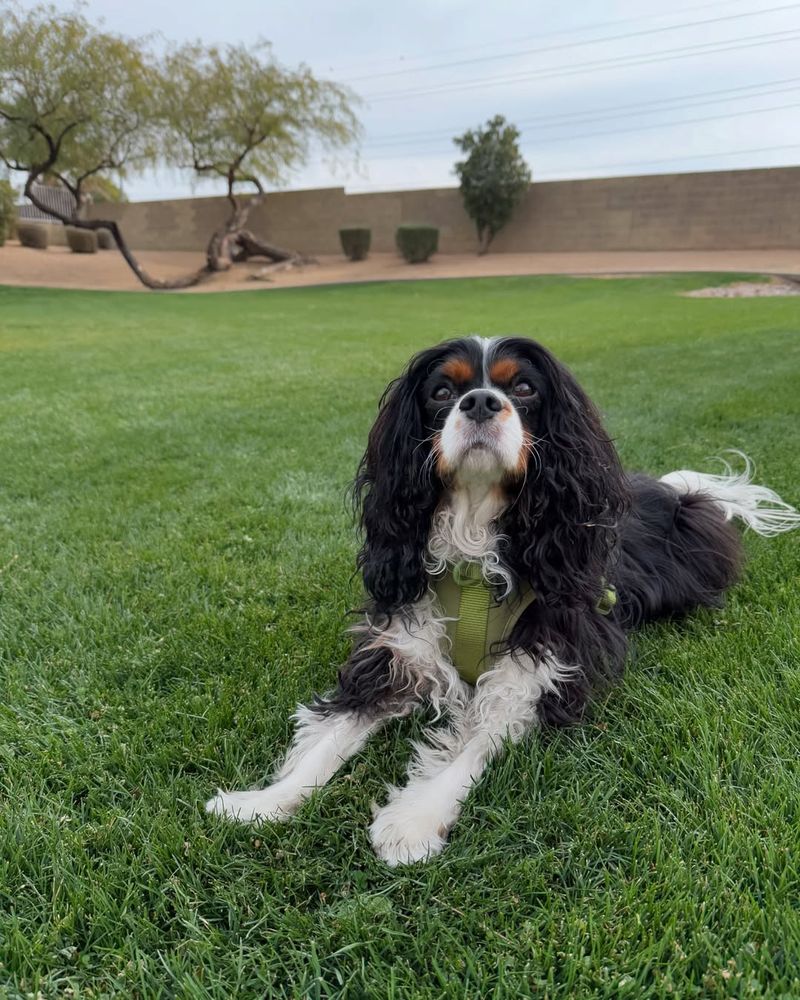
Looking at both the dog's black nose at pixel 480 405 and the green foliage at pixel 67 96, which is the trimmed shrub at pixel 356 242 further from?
the dog's black nose at pixel 480 405

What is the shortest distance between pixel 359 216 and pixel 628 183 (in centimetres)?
1527

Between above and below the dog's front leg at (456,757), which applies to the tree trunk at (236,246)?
above

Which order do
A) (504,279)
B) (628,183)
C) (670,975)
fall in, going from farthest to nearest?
(628,183) < (504,279) < (670,975)

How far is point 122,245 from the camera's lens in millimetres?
Result: 32656

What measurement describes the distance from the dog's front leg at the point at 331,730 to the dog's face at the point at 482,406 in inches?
31.2

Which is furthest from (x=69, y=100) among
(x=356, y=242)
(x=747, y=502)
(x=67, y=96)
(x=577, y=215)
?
(x=747, y=502)

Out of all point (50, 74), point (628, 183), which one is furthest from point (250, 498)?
point (628, 183)

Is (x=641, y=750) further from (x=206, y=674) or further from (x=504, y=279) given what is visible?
(x=504, y=279)

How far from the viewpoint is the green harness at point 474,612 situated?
8.45 ft

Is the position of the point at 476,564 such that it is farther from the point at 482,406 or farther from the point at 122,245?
Answer: the point at 122,245

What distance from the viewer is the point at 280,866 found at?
2.02 m

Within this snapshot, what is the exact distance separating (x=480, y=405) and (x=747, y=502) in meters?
2.71

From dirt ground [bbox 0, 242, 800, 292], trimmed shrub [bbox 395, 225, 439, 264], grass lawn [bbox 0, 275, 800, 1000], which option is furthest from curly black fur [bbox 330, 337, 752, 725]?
trimmed shrub [bbox 395, 225, 439, 264]

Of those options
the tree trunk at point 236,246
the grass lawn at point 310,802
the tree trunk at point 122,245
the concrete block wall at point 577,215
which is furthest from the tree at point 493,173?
the grass lawn at point 310,802
